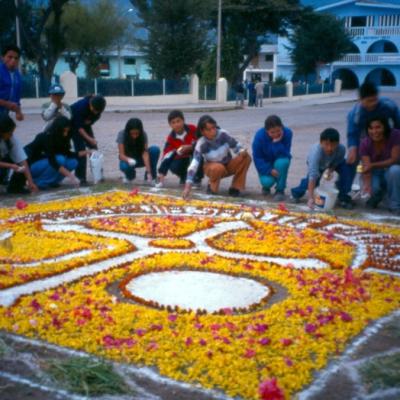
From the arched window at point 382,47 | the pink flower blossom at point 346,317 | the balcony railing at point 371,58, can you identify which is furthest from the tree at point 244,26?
the pink flower blossom at point 346,317

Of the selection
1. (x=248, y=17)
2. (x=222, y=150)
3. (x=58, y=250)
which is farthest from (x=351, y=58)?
(x=58, y=250)

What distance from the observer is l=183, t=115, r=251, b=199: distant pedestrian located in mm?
7746

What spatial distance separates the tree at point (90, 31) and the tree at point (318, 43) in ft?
43.7

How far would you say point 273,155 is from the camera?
7.77 metres

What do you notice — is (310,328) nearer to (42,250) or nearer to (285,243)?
(285,243)

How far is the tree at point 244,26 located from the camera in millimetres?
38562

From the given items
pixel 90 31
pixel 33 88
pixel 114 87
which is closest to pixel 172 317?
pixel 33 88

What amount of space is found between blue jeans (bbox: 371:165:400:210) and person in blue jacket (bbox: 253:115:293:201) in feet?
3.55

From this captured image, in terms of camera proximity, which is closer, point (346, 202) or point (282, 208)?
point (282, 208)

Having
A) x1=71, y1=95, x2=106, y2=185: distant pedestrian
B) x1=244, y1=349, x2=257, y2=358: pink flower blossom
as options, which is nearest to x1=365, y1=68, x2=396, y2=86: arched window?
x1=71, y1=95, x2=106, y2=185: distant pedestrian

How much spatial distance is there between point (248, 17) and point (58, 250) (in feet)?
120

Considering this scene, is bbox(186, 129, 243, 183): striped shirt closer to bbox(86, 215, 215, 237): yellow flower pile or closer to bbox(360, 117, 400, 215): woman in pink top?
bbox(86, 215, 215, 237): yellow flower pile

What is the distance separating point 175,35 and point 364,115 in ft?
90.7

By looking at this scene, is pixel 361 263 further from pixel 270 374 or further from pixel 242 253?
pixel 270 374
